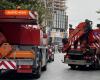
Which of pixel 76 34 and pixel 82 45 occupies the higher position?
pixel 76 34

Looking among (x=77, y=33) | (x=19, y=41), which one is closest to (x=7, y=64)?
(x=19, y=41)

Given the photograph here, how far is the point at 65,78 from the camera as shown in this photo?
21.0 metres

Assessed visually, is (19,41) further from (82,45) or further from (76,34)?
(76,34)

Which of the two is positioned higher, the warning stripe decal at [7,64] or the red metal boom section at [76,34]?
the red metal boom section at [76,34]

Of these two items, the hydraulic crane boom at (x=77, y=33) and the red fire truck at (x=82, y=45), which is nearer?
the red fire truck at (x=82, y=45)

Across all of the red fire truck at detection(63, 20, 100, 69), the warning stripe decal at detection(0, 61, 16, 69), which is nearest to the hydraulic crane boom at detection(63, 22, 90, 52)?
the red fire truck at detection(63, 20, 100, 69)

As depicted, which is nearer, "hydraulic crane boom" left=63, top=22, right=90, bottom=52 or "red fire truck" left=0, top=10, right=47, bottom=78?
"red fire truck" left=0, top=10, right=47, bottom=78

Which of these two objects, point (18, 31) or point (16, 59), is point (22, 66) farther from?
point (18, 31)

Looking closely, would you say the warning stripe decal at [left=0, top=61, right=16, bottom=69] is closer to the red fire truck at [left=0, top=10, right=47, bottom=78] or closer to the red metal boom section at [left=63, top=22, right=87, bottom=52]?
the red fire truck at [left=0, top=10, right=47, bottom=78]

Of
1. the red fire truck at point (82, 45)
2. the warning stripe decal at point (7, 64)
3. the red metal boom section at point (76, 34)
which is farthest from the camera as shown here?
the red metal boom section at point (76, 34)

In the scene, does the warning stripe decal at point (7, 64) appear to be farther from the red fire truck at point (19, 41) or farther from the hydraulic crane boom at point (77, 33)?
the hydraulic crane boom at point (77, 33)

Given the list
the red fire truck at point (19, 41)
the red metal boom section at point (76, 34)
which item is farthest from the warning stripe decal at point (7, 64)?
the red metal boom section at point (76, 34)

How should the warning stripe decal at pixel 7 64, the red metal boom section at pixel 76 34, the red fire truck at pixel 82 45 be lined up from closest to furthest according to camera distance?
the warning stripe decal at pixel 7 64 < the red fire truck at pixel 82 45 < the red metal boom section at pixel 76 34

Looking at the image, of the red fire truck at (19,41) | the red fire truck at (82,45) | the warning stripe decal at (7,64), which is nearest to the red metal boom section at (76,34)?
the red fire truck at (82,45)
